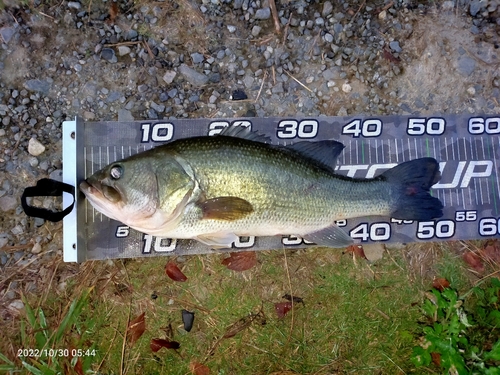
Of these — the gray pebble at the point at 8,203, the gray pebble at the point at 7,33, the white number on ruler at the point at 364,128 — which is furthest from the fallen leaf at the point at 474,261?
the gray pebble at the point at 7,33

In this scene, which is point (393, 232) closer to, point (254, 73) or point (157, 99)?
point (254, 73)

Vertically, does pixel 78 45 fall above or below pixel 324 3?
below

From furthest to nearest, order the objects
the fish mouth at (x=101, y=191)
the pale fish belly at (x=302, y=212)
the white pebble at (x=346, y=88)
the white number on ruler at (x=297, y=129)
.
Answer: the white pebble at (x=346, y=88), the white number on ruler at (x=297, y=129), the pale fish belly at (x=302, y=212), the fish mouth at (x=101, y=191)

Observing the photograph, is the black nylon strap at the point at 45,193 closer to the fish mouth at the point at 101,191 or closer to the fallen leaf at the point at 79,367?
the fish mouth at the point at 101,191

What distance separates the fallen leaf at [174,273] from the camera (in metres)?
3.42

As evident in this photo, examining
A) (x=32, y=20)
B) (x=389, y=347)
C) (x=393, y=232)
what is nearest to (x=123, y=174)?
(x=32, y=20)

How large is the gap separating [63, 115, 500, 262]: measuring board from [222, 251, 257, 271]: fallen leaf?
9cm

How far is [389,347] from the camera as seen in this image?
3529 mm

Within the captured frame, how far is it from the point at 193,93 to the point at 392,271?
2.51 metres

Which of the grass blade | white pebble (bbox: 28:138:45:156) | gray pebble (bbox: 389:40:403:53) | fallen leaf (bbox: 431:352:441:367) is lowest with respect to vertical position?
fallen leaf (bbox: 431:352:441:367)

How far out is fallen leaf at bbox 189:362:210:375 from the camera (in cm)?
339

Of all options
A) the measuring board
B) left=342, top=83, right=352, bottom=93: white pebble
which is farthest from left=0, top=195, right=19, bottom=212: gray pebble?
left=342, top=83, right=352, bottom=93: white pebble

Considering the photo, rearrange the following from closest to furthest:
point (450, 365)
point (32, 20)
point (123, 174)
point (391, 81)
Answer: point (123, 174) < point (450, 365) < point (32, 20) < point (391, 81)

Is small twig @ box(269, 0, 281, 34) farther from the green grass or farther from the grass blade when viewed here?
the grass blade
